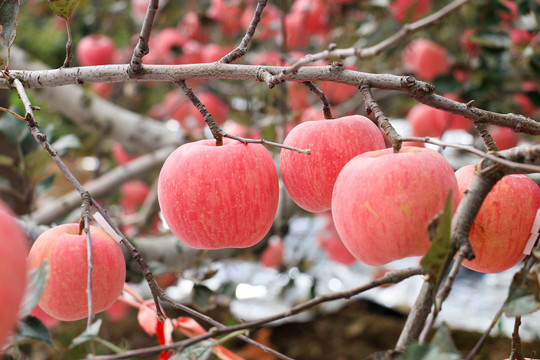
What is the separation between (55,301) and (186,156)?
0.19m

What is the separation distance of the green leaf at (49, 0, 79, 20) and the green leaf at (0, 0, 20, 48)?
4 centimetres

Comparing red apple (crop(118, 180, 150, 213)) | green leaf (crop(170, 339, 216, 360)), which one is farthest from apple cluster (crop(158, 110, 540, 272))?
red apple (crop(118, 180, 150, 213))

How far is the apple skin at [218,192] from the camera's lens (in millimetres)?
Answer: 497

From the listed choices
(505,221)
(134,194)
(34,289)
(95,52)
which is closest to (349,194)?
(505,221)

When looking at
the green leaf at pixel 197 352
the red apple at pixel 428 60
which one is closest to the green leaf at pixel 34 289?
the green leaf at pixel 197 352

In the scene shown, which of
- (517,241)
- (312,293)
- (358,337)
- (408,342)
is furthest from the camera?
(358,337)

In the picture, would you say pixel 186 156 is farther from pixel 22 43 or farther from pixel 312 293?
pixel 22 43

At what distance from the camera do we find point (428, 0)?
155 cm

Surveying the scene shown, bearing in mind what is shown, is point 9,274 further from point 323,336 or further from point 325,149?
point 323,336

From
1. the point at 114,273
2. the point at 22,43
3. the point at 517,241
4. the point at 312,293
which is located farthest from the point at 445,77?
the point at 22,43

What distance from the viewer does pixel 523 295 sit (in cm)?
38

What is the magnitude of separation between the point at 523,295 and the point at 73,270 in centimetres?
38

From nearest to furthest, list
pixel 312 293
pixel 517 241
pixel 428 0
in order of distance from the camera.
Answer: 1. pixel 517 241
2. pixel 312 293
3. pixel 428 0

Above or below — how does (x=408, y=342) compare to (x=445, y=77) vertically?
below
